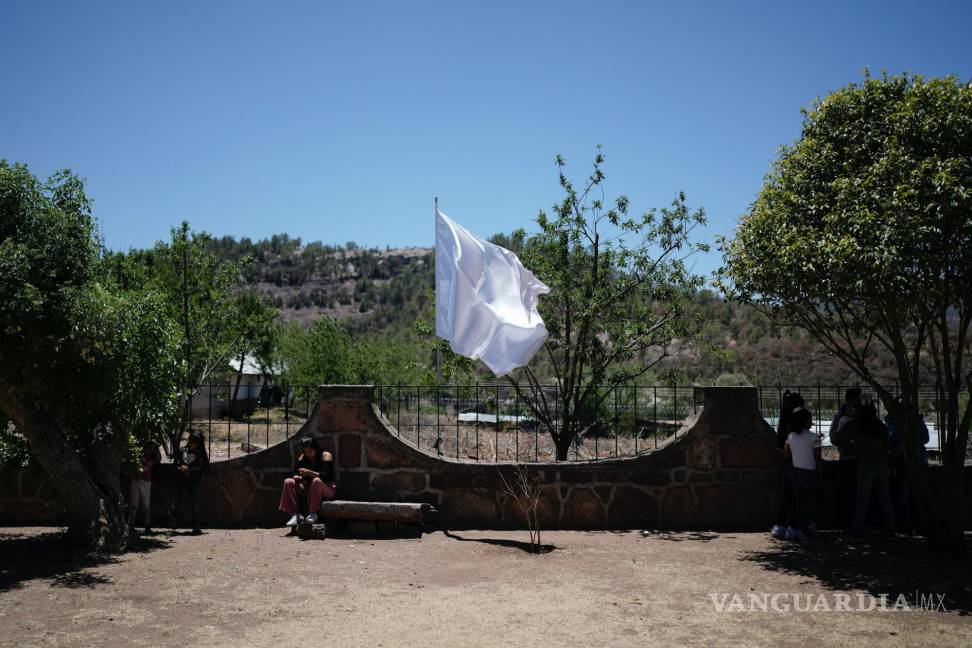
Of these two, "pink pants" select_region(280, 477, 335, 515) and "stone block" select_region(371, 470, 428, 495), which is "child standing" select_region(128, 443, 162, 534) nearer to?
"pink pants" select_region(280, 477, 335, 515)

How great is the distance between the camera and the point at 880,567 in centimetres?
780

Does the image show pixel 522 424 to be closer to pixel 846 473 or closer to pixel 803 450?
pixel 846 473

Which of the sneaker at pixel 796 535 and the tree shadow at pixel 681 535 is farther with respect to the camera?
the tree shadow at pixel 681 535

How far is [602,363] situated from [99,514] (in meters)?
6.67

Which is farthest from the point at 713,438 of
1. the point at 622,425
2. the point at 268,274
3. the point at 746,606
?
the point at 268,274

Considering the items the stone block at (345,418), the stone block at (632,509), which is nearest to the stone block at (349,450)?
the stone block at (345,418)

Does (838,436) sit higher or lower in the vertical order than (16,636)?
higher

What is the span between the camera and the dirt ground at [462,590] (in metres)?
5.87

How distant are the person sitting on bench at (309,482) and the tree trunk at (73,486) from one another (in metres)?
1.83

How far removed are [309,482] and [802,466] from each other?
5.89m

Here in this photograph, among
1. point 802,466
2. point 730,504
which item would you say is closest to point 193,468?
point 730,504

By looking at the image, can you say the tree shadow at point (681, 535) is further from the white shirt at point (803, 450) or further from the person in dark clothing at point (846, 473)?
the person in dark clothing at point (846, 473)

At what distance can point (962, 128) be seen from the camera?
7.42m

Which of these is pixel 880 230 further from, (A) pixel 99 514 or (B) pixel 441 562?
(A) pixel 99 514
